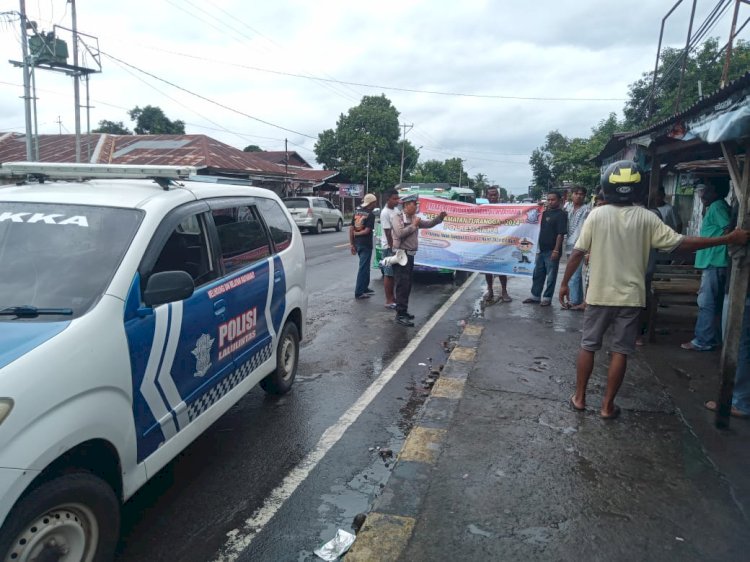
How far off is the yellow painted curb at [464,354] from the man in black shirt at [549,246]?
309 cm

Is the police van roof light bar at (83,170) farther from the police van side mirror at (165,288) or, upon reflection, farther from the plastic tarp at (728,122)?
the plastic tarp at (728,122)

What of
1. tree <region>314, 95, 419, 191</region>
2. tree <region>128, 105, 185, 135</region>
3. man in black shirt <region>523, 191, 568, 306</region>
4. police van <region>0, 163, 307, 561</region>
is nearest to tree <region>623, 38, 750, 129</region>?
man in black shirt <region>523, 191, 568, 306</region>

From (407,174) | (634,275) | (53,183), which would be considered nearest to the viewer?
(53,183)

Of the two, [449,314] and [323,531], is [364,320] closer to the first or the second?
[449,314]

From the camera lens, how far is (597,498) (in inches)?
132

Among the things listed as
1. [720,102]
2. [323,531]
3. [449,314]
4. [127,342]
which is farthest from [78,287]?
[449,314]

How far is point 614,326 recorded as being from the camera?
4.45 m

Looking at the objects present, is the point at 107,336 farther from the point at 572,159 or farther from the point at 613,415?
the point at 572,159

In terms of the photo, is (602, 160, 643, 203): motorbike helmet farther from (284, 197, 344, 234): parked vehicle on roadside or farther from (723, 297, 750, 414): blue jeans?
(284, 197, 344, 234): parked vehicle on roadside

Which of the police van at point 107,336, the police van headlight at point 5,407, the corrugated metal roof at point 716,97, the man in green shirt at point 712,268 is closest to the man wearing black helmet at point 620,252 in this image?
the corrugated metal roof at point 716,97

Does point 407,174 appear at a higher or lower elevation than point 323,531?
higher

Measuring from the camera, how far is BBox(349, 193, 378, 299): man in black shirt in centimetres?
905

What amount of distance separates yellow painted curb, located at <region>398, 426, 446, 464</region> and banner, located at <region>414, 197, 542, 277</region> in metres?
5.43

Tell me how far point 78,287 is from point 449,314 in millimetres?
6565
